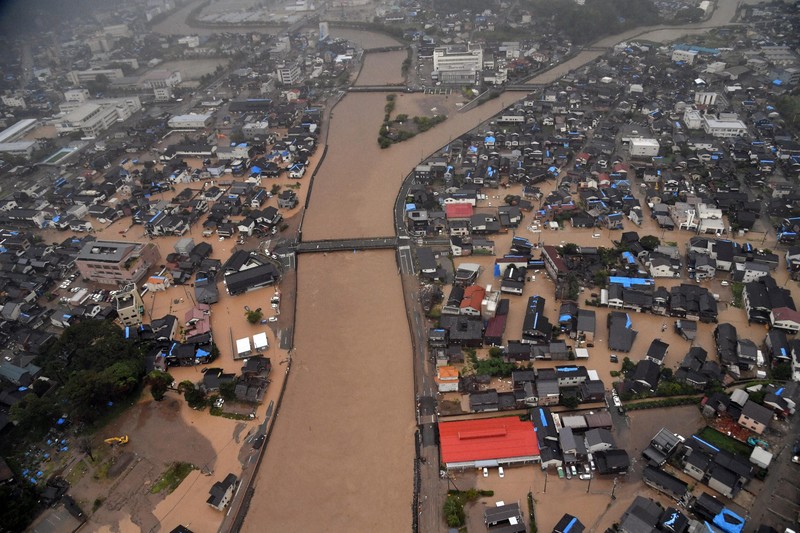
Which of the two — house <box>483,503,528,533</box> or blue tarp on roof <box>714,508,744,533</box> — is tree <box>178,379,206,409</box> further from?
blue tarp on roof <box>714,508,744,533</box>

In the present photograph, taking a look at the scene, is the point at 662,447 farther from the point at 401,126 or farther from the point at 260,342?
the point at 401,126

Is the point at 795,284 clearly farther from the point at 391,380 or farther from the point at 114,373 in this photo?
the point at 114,373

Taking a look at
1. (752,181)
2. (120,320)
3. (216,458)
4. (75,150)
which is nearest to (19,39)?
(75,150)

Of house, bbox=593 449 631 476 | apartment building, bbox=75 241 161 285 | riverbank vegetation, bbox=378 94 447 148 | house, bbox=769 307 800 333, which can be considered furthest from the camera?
riverbank vegetation, bbox=378 94 447 148

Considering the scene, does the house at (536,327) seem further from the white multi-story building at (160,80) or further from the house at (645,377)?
the white multi-story building at (160,80)

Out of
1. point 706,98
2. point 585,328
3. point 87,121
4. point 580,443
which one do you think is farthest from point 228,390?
point 706,98

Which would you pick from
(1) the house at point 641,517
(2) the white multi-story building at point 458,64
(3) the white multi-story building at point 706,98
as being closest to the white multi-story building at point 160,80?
(2) the white multi-story building at point 458,64

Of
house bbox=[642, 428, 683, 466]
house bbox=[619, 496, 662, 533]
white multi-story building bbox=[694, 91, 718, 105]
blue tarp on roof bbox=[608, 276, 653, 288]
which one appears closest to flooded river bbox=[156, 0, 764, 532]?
house bbox=[619, 496, 662, 533]
